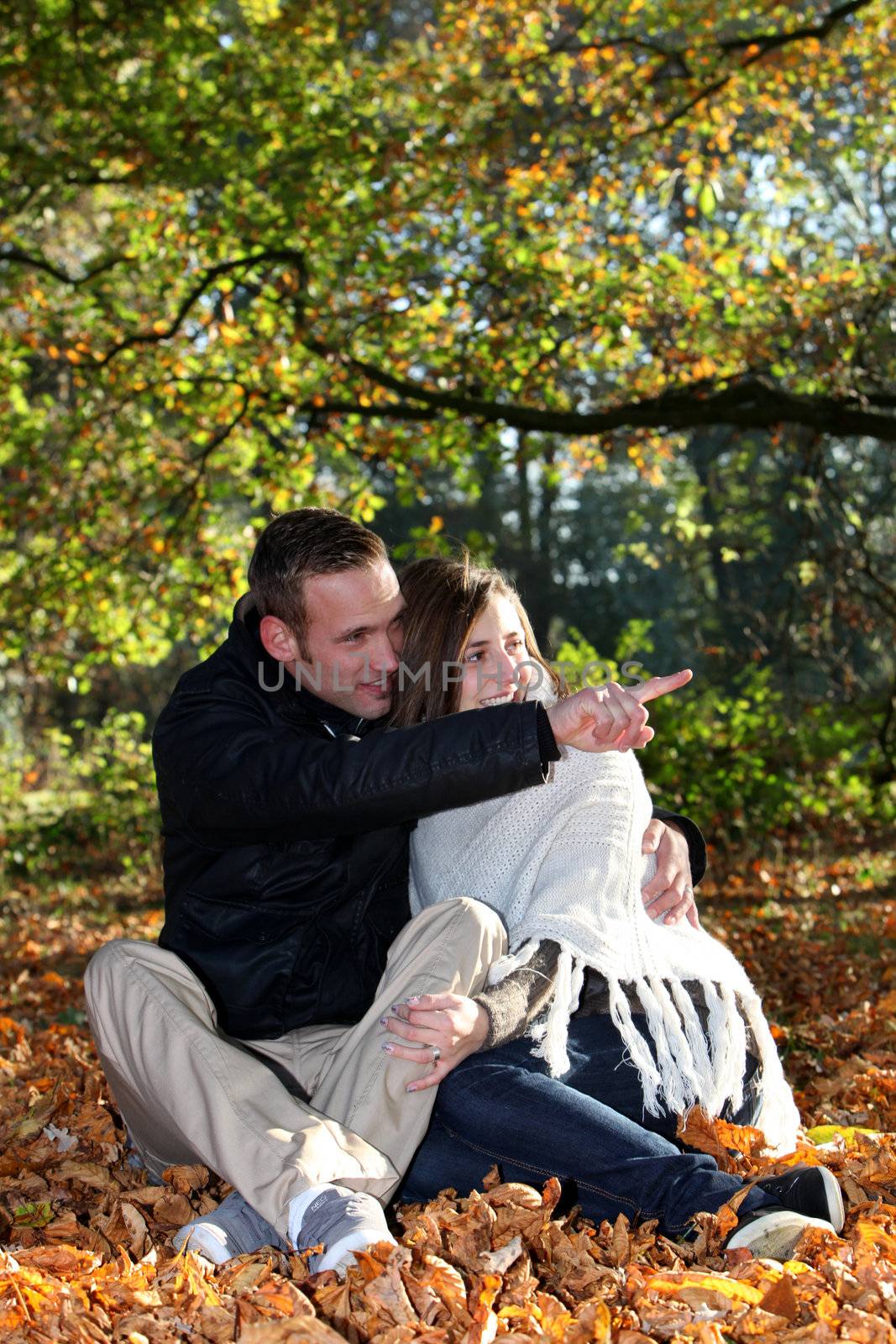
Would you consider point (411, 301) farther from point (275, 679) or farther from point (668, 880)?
point (668, 880)

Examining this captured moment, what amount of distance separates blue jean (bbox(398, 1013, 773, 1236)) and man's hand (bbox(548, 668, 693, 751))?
735 millimetres

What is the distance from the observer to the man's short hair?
3.34 metres

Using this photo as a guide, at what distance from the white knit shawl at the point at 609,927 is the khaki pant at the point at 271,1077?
168mm

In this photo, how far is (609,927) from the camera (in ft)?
9.92

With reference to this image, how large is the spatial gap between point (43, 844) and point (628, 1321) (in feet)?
33.4

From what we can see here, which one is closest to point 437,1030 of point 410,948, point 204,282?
point 410,948

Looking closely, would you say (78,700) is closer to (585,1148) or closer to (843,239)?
(843,239)

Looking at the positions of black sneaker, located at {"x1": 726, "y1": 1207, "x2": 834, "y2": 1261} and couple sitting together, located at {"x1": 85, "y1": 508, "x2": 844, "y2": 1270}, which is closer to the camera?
black sneaker, located at {"x1": 726, "y1": 1207, "x2": 834, "y2": 1261}

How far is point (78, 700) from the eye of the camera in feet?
70.5

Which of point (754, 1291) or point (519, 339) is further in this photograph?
point (519, 339)

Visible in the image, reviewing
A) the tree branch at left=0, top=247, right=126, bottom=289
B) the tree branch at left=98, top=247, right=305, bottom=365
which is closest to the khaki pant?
the tree branch at left=98, top=247, right=305, bottom=365

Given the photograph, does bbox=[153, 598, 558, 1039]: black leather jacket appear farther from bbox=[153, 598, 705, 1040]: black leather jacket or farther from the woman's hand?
the woman's hand

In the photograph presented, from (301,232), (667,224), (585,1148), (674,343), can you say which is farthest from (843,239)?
(585,1148)

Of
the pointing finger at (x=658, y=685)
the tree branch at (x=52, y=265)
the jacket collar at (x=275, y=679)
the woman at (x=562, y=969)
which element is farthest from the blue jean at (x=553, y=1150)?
the tree branch at (x=52, y=265)
